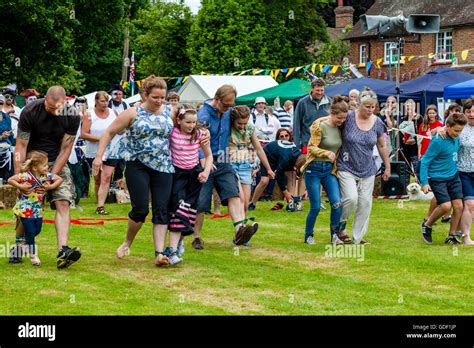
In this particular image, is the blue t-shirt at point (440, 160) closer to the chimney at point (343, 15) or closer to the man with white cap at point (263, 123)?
the man with white cap at point (263, 123)

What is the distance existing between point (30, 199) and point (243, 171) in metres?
2.97

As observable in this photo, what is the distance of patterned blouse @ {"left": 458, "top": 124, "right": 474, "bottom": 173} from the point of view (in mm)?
12125

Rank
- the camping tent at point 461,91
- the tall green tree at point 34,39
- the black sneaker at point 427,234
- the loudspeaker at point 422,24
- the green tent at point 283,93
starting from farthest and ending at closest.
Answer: the tall green tree at point 34,39 → the green tent at point 283,93 → the camping tent at point 461,91 → the loudspeaker at point 422,24 → the black sneaker at point 427,234

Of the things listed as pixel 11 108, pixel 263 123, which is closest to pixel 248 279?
pixel 263 123

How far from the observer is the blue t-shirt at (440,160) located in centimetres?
1199

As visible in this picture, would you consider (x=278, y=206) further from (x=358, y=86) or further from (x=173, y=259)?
(x=358, y=86)

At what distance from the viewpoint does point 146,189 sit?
33.0ft

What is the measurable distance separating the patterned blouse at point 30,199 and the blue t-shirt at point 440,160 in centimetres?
461

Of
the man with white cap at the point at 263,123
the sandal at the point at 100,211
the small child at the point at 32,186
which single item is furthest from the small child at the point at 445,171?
the man with white cap at the point at 263,123

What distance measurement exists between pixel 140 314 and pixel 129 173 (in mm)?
2561

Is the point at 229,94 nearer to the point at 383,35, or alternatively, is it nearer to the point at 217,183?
the point at 217,183

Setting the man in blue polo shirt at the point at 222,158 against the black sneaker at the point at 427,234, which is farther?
the black sneaker at the point at 427,234
